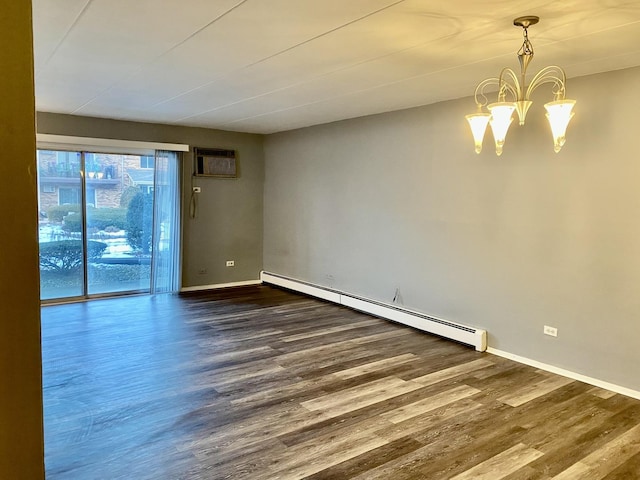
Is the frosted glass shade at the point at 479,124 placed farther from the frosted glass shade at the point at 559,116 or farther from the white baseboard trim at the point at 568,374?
the white baseboard trim at the point at 568,374

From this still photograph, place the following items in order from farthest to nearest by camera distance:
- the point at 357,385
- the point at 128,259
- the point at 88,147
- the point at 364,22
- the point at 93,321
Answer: the point at 128,259 → the point at 88,147 → the point at 93,321 → the point at 357,385 → the point at 364,22

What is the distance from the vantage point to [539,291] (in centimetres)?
420

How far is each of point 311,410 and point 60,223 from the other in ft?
15.6

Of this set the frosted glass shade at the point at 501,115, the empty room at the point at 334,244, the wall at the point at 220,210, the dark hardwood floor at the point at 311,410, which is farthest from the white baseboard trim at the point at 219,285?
the frosted glass shade at the point at 501,115

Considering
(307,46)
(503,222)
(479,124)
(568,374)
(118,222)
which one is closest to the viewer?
(479,124)

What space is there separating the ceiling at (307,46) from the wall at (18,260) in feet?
6.01

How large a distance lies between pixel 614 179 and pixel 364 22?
7.90 ft

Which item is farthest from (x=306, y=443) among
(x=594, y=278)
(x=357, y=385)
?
(x=594, y=278)

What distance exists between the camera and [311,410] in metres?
3.36

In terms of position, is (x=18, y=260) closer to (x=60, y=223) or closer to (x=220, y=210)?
(x=60, y=223)

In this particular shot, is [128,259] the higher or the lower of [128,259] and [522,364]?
the higher

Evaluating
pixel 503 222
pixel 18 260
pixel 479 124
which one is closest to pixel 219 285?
pixel 503 222

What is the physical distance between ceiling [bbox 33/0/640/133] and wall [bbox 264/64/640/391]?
1.60ft

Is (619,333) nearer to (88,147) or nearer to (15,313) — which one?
(15,313)
